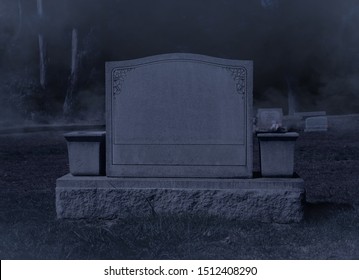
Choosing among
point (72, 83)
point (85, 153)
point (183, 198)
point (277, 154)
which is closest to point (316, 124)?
point (72, 83)

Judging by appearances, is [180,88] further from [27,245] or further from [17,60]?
[17,60]

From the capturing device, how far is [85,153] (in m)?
5.09

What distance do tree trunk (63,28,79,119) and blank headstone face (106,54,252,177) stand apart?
58.9 ft

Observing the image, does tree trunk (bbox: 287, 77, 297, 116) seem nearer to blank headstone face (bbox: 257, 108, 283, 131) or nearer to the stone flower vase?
blank headstone face (bbox: 257, 108, 283, 131)

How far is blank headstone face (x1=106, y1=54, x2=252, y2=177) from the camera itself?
4918 millimetres

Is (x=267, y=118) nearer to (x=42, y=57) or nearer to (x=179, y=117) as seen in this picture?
(x=179, y=117)

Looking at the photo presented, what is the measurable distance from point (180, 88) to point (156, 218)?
1257 millimetres

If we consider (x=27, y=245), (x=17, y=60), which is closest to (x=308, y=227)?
(x=27, y=245)

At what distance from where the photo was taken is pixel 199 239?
13.8 feet

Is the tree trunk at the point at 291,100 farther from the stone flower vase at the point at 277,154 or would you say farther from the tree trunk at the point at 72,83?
the stone flower vase at the point at 277,154

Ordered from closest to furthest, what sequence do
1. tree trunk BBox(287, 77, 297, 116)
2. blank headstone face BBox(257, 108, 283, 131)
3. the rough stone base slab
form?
the rough stone base slab → blank headstone face BBox(257, 108, 283, 131) → tree trunk BBox(287, 77, 297, 116)

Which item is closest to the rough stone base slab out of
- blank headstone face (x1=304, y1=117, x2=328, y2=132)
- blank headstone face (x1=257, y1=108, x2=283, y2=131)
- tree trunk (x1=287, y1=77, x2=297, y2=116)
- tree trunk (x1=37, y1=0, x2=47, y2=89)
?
blank headstone face (x1=257, y1=108, x2=283, y2=131)

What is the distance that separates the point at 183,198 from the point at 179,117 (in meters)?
0.78

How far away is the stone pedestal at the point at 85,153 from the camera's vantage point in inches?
200
